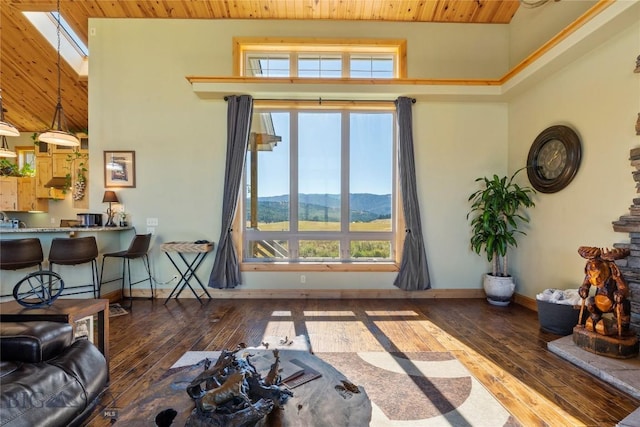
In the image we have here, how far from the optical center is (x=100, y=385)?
1.55 meters

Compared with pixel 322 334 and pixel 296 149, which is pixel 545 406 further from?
pixel 296 149

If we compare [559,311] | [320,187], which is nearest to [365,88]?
[320,187]

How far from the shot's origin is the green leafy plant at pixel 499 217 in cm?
396

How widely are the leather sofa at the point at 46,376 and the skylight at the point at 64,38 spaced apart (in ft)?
17.6

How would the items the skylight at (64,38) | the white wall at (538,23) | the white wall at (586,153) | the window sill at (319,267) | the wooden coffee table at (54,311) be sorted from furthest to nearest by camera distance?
1. the skylight at (64,38)
2. the window sill at (319,267)
3. the white wall at (538,23)
4. the white wall at (586,153)
5. the wooden coffee table at (54,311)

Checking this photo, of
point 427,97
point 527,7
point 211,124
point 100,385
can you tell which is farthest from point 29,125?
point 527,7

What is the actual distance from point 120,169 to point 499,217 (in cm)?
581

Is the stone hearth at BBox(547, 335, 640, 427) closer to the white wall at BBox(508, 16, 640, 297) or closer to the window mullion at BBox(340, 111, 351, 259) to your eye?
the white wall at BBox(508, 16, 640, 297)

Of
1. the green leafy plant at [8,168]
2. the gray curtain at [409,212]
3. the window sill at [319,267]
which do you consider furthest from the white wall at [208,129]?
the green leafy plant at [8,168]

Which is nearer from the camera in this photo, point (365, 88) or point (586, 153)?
point (586, 153)

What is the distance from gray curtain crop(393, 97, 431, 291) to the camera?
4355mm

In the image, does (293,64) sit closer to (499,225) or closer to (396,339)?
(499,225)

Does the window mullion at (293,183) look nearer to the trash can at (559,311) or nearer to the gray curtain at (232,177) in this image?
the gray curtain at (232,177)

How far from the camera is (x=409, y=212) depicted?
4391mm
